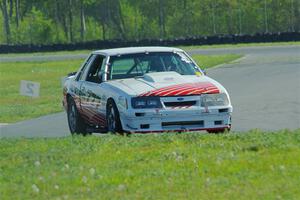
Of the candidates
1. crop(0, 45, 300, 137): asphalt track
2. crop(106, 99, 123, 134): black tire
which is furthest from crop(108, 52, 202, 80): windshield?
crop(0, 45, 300, 137): asphalt track

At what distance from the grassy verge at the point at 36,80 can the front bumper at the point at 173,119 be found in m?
7.84

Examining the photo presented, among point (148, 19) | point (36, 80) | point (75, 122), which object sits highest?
point (75, 122)

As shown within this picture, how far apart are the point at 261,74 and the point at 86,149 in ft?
66.7

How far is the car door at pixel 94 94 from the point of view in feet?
46.7

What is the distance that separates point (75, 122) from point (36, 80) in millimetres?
23393

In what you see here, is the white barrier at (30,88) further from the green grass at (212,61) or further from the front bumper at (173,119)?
the green grass at (212,61)

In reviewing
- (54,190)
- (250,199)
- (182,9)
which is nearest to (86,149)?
(54,190)

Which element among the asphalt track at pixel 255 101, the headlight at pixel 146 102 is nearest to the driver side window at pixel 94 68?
the asphalt track at pixel 255 101

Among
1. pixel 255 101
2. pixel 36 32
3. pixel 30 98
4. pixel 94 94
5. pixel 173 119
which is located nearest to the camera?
pixel 173 119

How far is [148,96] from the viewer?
13.3m

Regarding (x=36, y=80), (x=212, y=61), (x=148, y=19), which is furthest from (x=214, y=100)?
(x=148, y=19)

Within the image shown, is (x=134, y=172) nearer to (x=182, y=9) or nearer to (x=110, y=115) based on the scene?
(x=110, y=115)

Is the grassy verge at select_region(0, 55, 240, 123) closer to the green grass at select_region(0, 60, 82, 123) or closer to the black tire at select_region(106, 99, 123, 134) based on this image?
the green grass at select_region(0, 60, 82, 123)

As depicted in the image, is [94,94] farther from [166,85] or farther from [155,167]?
[155,167]
